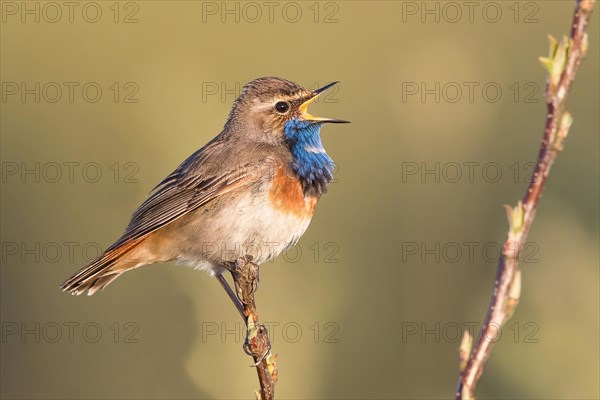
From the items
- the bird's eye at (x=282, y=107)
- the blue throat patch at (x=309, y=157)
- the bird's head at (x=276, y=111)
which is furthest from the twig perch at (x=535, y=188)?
the bird's eye at (x=282, y=107)

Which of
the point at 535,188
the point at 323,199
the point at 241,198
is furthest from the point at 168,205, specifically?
the point at 535,188

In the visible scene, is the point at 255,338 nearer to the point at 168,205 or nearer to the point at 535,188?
the point at 535,188

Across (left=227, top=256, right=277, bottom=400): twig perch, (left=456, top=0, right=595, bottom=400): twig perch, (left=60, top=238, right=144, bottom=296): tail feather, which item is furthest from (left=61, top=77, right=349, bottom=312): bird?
(left=456, top=0, right=595, bottom=400): twig perch

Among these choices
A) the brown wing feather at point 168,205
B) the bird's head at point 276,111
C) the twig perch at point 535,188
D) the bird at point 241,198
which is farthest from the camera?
the bird's head at point 276,111

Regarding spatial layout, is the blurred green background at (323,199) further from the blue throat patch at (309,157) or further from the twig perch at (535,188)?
the twig perch at (535,188)

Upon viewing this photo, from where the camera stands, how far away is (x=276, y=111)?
595 centimetres

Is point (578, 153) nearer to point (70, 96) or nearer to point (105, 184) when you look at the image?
point (105, 184)

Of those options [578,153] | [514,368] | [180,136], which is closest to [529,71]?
[578,153]

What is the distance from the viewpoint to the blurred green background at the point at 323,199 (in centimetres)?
614

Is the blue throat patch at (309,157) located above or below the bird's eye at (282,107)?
below

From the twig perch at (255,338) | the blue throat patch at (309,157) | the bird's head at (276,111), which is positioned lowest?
the twig perch at (255,338)

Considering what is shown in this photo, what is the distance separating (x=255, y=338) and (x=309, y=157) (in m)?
2.18

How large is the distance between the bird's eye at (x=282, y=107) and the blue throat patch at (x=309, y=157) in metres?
0.09

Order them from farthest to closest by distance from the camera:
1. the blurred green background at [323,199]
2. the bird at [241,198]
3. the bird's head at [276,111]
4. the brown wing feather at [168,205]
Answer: the blurred green background at [323,199] < the bird's head at [276,111] < the brown wing feather at [168,205] < the bird at [241,198]
